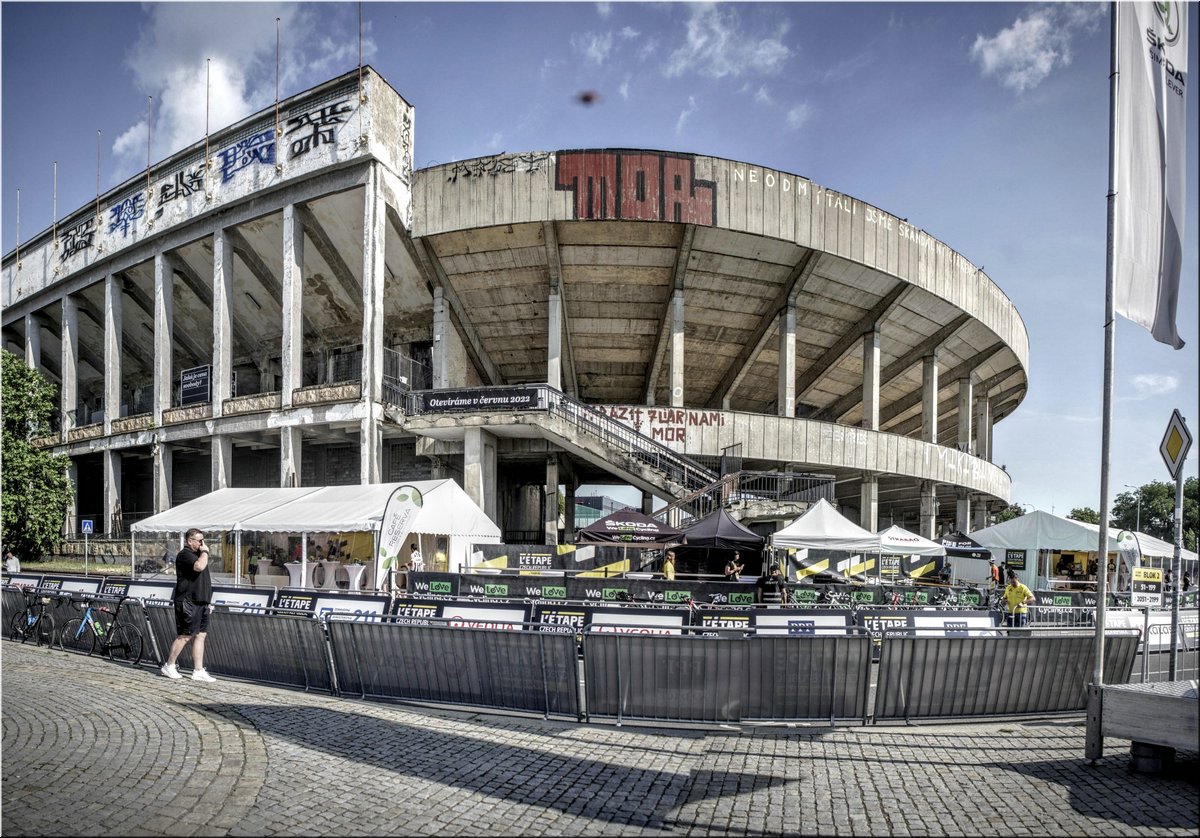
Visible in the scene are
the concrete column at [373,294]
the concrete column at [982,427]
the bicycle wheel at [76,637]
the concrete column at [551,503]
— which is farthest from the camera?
the concrete column at [982,427]

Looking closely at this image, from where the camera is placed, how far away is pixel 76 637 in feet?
39.5

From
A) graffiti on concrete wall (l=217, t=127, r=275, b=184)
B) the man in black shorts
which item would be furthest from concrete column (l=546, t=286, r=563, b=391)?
the man in black shorts

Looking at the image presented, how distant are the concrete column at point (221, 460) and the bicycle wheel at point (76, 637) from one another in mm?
19022

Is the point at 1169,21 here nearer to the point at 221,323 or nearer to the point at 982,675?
the point at 982,675

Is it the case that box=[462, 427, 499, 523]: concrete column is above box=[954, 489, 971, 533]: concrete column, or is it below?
above

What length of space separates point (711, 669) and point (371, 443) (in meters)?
21.0

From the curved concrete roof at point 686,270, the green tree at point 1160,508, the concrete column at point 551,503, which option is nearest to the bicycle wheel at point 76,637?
the concrete column at point 551,503

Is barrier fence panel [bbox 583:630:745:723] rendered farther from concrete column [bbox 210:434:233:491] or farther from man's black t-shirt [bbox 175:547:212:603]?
concrete column [bbox 210:434:233:491]

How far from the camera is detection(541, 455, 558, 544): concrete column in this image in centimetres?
2839

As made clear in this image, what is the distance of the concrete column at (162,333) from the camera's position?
3294 cm

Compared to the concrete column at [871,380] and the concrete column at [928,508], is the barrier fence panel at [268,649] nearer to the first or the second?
the concrete column at [871,380]

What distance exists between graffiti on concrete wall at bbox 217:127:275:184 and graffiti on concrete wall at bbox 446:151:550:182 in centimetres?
789

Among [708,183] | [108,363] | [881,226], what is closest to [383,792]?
[708,183]

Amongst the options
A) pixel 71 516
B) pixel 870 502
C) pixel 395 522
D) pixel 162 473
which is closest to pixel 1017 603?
pixel 395 522
